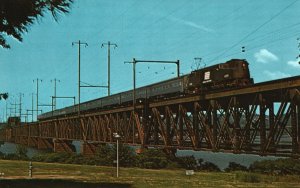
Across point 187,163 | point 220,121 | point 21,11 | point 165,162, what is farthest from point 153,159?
point 21,11

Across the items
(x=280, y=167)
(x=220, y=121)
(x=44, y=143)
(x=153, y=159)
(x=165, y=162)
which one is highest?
(x=220, y=121)

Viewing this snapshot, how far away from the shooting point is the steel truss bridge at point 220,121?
1271 inches

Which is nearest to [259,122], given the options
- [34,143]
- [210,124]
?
[210,124]

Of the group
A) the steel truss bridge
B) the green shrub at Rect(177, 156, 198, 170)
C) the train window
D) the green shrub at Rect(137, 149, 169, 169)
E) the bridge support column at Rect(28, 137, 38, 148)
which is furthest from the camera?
the bridge support column at Rect(28, 137, 38, 148)

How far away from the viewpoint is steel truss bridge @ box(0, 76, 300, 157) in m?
32.3

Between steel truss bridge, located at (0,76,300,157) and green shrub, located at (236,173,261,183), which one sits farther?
steel truss bridge, located at (0,76,300,157)

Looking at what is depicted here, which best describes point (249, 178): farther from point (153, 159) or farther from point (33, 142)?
point (33, 142)

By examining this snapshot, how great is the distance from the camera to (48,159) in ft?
201

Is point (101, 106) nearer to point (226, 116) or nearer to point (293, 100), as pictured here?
point (226, 116)

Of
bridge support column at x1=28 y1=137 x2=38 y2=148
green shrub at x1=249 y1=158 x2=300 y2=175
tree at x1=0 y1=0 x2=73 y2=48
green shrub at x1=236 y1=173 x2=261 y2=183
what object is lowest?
green shrub at x1=249 y1=158 x2=300 y2=175

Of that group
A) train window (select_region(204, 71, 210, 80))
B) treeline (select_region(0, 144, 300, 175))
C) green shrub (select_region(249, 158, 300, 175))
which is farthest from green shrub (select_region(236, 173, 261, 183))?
train window (select_region(204, 71, 210, 80))

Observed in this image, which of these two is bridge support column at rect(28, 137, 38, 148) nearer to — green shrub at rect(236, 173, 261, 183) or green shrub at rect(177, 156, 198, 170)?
green shrub at rect(177, 156, 198, 170)

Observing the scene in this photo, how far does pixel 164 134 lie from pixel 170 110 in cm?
339

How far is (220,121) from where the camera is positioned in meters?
52.7
